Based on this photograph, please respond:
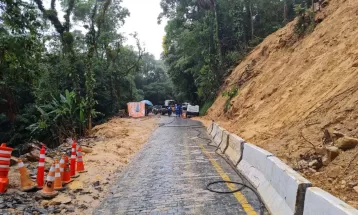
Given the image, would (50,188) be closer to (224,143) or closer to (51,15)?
(224,143)

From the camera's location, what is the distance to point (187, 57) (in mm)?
37906

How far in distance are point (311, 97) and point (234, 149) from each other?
145 inches

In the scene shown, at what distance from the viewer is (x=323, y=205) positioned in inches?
136

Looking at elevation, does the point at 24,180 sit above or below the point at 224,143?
below

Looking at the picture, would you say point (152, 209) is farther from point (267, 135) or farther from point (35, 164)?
point (267, 135)

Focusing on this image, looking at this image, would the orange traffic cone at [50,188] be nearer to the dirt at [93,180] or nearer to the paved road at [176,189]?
the dirt at [93,180]

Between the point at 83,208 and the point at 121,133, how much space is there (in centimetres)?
1110

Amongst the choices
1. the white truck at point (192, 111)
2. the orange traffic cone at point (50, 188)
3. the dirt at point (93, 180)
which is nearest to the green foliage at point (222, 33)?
the white truck at point (192, 111)

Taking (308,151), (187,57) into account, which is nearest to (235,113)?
(308,151)

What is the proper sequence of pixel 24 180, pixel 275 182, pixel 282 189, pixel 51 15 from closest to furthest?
1. pixel 282 189
2. pixel 275 182
3. pixel 24 180
4. pixel 51 15

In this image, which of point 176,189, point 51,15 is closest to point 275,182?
point 176,189

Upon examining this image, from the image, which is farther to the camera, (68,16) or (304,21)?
(68,16)

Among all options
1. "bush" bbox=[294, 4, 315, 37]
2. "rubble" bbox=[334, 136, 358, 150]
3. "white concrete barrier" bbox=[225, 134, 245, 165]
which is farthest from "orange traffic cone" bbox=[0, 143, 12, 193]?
"bush" bbox=[294, 4, 315, 37]

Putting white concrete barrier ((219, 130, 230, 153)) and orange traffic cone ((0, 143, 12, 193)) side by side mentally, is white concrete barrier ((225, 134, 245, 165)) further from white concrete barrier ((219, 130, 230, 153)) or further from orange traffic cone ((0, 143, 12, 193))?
orange traffic cone ((0, 143, 12, 193))
